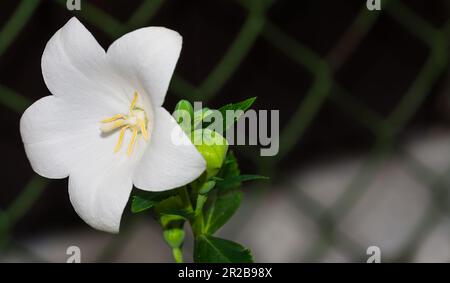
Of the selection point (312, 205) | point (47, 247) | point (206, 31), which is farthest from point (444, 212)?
point (47, 247)

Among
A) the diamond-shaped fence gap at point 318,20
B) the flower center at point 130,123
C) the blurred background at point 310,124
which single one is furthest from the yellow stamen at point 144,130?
the diamond-shaped fence gap at point 318,20

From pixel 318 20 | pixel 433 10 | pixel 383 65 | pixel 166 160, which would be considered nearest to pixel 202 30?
pixel 318 20

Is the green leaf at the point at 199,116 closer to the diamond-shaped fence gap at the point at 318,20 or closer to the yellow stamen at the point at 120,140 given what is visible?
the yellow stamen at the point at 120,140

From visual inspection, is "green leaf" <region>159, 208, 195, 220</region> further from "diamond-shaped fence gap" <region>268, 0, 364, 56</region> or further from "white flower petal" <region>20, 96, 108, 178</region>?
"diamond-shaped fence gap" <region>268, 0, 364, 56</region>

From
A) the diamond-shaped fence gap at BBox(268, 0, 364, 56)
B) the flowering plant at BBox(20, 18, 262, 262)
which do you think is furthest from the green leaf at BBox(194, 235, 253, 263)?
the diamond-shaped fence gap at BBox(268, 0, 364, 56)

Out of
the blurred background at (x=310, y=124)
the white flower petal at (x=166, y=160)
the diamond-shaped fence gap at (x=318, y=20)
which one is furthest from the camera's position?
the diamond-shaped fence gap at (x=318, y=20)

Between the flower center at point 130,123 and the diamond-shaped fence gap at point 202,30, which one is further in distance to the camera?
the diamond-shaped fence gap at point 202,30
